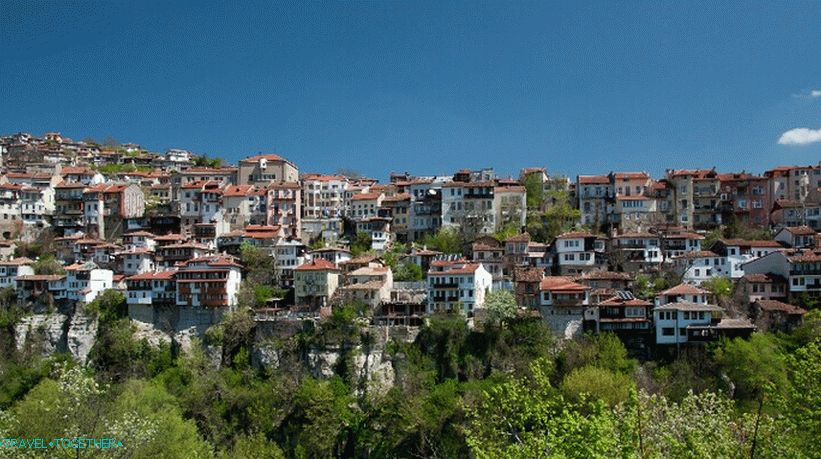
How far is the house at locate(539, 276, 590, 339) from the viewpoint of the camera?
138ft

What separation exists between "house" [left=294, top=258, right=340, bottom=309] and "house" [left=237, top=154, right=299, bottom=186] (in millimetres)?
23185

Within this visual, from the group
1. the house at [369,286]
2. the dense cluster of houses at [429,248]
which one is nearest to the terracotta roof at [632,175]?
the dense cluster of houses at [429,248]

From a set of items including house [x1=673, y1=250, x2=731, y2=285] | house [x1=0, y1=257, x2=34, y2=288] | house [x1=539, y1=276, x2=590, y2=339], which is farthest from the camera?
house [x1=0, y1=257, x2=34, y2=288]

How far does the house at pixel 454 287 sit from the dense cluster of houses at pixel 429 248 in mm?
95

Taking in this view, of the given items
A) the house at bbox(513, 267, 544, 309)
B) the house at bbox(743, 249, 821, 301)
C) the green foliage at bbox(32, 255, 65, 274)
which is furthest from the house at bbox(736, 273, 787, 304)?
the green foliage at bbox(32, 255, 65, 274)

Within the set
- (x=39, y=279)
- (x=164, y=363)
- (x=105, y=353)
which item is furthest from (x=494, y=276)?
(x=39, y=279)

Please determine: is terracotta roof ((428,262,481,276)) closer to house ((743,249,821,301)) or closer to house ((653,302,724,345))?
house ((653,302,724,345))

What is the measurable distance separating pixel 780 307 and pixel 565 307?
Result: 483 inches

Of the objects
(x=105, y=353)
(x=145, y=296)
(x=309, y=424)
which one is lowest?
(x=309, y=424)

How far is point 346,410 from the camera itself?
136ft

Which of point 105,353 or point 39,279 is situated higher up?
point 39,279

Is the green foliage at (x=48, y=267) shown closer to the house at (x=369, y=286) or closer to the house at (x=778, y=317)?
the house at (x=369, y=286)

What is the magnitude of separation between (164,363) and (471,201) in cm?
2750

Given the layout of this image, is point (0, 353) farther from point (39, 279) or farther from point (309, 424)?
point (309, 424)
